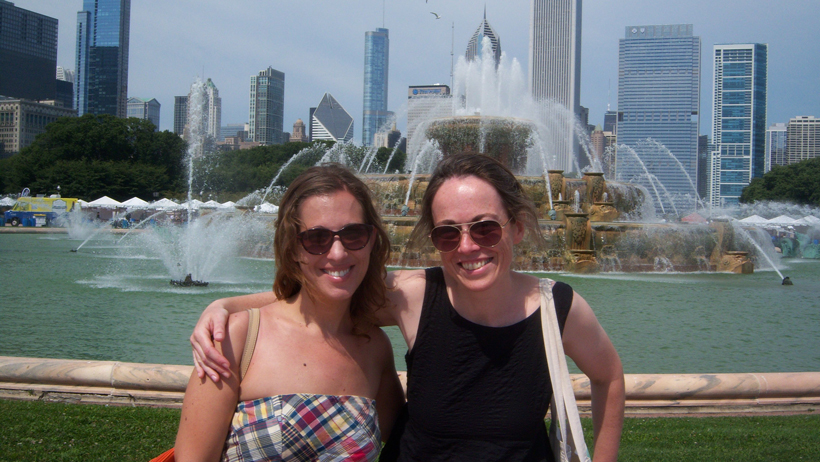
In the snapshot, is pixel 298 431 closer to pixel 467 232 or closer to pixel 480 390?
pixel 480 390

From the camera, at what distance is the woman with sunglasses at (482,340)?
1.85m

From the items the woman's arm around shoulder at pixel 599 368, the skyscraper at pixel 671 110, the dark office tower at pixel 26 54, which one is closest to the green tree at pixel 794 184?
the woman's arm around shoulder at pixel 599 368

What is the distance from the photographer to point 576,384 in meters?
4.14

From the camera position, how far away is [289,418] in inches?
69.9

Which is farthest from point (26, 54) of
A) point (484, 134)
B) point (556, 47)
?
point (484, 134)

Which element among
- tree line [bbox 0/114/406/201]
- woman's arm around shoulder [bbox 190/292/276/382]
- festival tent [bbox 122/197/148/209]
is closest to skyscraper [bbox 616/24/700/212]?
tree line [bbox 0/114/406/201]

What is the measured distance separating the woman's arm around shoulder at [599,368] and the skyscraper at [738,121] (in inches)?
7697

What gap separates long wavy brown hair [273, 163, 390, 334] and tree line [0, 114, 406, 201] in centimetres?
5094

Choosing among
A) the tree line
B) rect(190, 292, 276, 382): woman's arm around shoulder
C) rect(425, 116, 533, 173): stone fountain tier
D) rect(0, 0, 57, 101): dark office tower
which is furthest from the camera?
rect(0, 0, 57, 101): dark office tower

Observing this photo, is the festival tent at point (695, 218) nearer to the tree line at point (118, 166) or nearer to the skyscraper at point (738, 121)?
the tree line at point (118, 166)

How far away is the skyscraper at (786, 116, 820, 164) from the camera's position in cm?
18362

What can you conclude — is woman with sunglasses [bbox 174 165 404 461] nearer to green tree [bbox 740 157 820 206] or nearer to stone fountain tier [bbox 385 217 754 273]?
stone fountain tier [bbox 385 217 754 273]

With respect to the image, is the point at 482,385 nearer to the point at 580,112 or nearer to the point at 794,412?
the point at 794,412

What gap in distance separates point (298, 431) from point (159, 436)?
2.35 metres
